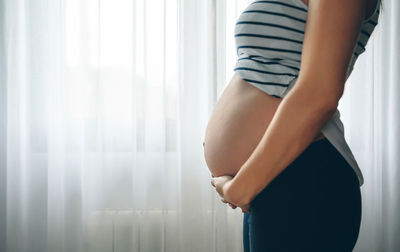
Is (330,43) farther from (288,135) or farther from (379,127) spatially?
(379,127)

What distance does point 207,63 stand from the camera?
1645 millimetres

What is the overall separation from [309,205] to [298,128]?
114 mm

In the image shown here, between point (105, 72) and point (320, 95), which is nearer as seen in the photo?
point (320, 95)

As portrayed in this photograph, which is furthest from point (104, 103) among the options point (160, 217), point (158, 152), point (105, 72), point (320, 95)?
point (320, 95)

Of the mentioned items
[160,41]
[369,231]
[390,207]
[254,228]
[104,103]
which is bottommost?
[369,231]

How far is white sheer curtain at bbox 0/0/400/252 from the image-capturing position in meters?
1.64

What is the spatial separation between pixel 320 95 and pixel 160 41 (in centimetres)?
129

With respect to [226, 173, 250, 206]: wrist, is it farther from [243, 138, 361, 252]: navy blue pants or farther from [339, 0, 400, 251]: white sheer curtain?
[339, 0, 400, 251]: white sheer curtain

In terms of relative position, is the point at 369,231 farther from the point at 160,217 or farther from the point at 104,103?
the point at 104,103

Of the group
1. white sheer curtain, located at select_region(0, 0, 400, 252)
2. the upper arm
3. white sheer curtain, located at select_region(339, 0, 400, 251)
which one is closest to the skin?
the upper arm

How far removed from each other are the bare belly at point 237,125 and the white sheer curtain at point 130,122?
964 mm

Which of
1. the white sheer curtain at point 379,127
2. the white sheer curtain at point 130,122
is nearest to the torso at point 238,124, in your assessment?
the white sheer curtain at point 130,122

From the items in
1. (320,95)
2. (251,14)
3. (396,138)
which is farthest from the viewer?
(396,138)

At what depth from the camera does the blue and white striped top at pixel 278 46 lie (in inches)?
21.5
